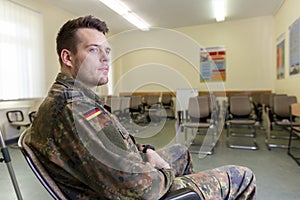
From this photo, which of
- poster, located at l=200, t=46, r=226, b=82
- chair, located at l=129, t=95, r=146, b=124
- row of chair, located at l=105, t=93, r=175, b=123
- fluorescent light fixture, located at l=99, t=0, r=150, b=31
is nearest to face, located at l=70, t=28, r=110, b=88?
row of chair, located at l=105, t=93, r=175, b=123

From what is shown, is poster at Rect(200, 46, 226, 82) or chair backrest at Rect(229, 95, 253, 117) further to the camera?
poster at Rect(200, 46, 226, 82)

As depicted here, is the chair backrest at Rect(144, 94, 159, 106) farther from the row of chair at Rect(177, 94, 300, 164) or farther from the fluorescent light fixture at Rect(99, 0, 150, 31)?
the row of chair at Rect(177, 94, 300, 164)

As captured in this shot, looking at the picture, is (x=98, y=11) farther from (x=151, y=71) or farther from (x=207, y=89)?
(x=207, y=89)

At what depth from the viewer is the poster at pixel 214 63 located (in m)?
7.49

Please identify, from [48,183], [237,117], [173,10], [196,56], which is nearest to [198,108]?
[237,117]

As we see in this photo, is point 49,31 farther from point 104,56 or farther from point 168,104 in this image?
point 104,56

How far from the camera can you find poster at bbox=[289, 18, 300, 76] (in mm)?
4525

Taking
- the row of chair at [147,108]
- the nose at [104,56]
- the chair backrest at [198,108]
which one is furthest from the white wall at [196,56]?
the nose at [104,56]

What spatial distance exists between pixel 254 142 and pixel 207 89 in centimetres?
361

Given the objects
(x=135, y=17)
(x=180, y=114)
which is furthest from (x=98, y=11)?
(x=180, y=114)

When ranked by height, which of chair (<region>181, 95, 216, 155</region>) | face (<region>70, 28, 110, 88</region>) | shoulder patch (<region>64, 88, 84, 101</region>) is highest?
face (<region>70, 28, 110, 88</region>)

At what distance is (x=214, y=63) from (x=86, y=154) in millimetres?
7251

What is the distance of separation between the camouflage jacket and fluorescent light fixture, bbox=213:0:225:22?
558 cm

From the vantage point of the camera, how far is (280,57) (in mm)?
6055
